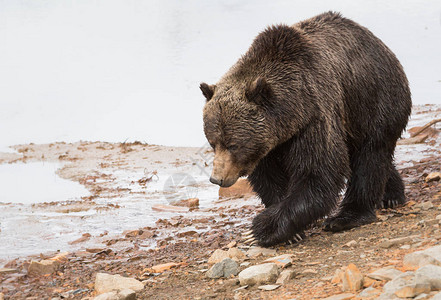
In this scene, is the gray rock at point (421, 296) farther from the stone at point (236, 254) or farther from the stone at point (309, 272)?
the stone at point (236, 254)

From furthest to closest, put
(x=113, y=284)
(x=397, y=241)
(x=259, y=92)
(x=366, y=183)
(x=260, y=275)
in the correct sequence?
(x=366, y=183), (x=259, y=92), (x=113, y=284), (x=397, y=241), (x=260, y=275)

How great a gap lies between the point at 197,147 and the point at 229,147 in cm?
1076

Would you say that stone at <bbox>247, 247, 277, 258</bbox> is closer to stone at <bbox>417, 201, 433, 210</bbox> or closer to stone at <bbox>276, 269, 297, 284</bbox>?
stone at <bbox>276, 269, 297, 284</bbox>

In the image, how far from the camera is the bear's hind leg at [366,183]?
6.29m

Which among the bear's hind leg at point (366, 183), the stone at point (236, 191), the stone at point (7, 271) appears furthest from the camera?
the stone at point (236, 191)

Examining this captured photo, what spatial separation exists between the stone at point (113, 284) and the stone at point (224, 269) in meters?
0.70

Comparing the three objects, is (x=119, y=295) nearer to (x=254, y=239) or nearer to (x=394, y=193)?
(x=254, y=239)

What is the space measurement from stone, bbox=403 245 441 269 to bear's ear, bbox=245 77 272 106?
209 centimetres

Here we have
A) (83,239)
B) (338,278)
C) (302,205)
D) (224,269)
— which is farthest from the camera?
(83,239)

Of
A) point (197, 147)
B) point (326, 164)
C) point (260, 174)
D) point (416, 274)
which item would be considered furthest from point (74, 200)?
point (416, 274)

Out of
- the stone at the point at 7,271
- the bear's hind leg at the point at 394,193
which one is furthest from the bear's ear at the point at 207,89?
the stone at the point at 7,271

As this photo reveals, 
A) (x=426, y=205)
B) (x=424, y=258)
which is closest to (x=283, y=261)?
(x=424, y=258)

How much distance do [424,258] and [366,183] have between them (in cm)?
283

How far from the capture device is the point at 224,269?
15.8ft
